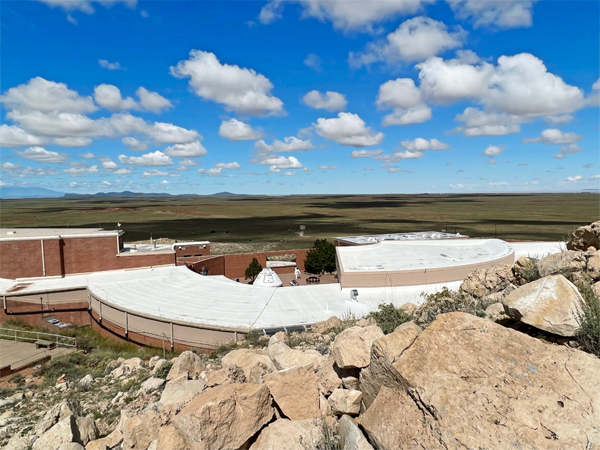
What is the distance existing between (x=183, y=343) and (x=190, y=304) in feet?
11.3

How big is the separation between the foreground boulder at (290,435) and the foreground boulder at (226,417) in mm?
218

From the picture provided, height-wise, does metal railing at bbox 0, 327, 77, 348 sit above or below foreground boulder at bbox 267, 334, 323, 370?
below

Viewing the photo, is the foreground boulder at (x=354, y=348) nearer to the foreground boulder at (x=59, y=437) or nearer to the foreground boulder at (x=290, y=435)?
the foreground boulder at (x=290, y=435)

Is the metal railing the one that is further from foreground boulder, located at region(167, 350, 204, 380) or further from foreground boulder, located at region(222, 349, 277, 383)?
foreground boulder, located at region(222, 349, 277, 383)

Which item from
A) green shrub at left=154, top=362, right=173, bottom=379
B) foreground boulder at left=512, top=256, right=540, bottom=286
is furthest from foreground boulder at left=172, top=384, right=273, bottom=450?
foreground boulder at left=512, top=256, right=540, bottom=286

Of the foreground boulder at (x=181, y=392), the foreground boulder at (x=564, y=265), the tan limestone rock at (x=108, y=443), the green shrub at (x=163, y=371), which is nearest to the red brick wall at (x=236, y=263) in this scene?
the green shrub at (x=163, y=371)

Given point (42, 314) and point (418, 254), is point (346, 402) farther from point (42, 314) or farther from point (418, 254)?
point (418, 254)

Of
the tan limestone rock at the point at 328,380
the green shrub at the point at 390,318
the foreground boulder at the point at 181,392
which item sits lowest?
the foreground boulder at the point at 181,392

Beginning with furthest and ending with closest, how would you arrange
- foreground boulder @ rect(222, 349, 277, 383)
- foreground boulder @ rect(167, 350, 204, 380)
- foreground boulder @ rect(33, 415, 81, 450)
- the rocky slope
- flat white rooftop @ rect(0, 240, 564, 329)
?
flat white rooftop @ rect(0, 240, 564, 329) → foreground boulder @ rect(167, 350, 204, 380) → foreground boulder @ rect(222, 349, 277, 383) → foreground boulder @ rect(33, 415, 81, 450) → the rocky slope

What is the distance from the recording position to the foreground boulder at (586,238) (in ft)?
29.5

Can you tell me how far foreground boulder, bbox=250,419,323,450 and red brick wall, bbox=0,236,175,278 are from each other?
106 ft

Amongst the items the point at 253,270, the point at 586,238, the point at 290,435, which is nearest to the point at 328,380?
the point at 290,435

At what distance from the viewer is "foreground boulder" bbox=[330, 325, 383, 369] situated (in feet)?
16.4

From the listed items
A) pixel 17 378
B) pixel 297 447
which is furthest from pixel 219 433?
pixel 17 378
